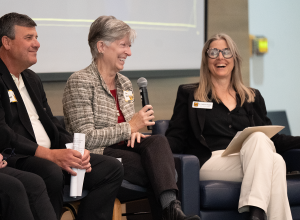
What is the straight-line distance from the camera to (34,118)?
85.0 inches

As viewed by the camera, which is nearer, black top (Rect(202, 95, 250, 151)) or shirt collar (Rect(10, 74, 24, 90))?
shirt collar (Rect(10, 74, 24, 90))

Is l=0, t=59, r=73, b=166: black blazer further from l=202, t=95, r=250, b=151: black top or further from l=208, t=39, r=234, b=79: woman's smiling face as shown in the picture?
l=208, t=39, r=234, b=79: woman's smiling face

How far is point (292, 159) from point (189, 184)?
3.04 ft

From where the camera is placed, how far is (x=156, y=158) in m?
2.14

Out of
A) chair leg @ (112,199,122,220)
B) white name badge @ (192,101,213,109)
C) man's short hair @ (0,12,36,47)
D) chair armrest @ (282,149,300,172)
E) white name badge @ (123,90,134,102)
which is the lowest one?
chair leg @ (112,199,122,220)

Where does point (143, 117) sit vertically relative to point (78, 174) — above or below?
above

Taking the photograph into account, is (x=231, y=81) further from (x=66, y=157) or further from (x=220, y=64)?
(x=66, y=157)

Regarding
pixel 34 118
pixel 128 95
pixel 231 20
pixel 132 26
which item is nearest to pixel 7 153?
pixel 34 118

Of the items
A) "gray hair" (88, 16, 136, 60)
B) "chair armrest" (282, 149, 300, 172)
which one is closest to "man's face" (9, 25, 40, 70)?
"gray hair" (88, 16, 136, 60)

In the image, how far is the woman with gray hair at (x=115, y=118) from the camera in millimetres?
2104

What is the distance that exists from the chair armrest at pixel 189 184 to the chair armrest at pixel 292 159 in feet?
2.83

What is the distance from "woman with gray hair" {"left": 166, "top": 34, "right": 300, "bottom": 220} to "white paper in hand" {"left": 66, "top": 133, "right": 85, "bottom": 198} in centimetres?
95

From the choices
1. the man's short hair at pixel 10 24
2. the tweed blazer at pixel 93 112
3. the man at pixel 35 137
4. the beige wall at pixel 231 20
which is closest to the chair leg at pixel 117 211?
the man at pixel 35 137

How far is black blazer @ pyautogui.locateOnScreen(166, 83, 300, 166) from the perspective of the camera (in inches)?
107
